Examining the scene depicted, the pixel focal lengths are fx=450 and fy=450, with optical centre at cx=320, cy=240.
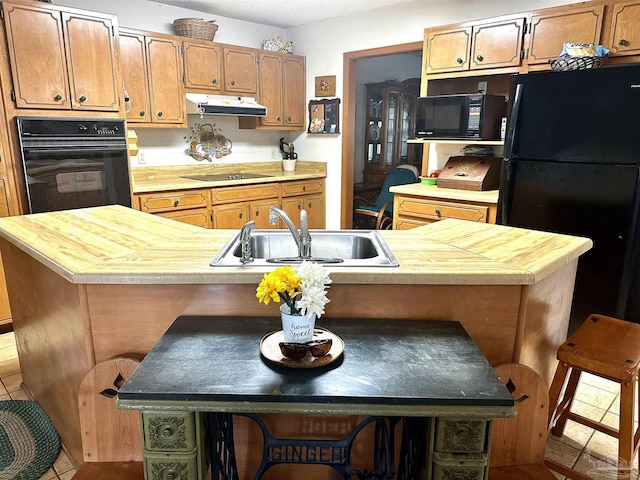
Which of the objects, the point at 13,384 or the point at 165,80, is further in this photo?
the point at 165,80

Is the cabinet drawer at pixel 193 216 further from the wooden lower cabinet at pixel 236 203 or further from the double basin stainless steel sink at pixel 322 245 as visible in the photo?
the double basin stainless steel sink at pixel 322 245

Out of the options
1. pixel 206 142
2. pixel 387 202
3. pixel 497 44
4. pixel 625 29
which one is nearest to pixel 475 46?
pixel 497 44

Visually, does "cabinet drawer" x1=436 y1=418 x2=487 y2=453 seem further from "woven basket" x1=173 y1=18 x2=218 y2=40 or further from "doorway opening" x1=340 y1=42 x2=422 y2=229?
"woven basket" x1=173 y1=18 x2=218 y2=40

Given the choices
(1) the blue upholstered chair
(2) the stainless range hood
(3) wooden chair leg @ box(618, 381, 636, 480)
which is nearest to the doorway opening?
(1) the blue upholstered chair

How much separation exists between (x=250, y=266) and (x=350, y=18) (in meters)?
3.88

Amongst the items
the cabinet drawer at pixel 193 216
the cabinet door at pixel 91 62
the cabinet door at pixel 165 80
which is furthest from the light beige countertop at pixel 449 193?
the cabinet door at pixel 91 62

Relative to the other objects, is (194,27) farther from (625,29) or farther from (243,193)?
(625,29)

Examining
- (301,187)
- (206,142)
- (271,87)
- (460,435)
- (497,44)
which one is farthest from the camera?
(301,187)

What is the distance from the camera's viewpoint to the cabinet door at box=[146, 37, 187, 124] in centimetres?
379

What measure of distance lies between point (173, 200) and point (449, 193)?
2242mm

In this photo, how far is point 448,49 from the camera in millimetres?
3537

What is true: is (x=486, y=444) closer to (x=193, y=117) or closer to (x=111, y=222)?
(x=111, y=222)

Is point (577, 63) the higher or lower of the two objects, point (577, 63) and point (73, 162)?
the higher

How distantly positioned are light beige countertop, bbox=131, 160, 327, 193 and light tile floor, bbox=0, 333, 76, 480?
4.41 ft
